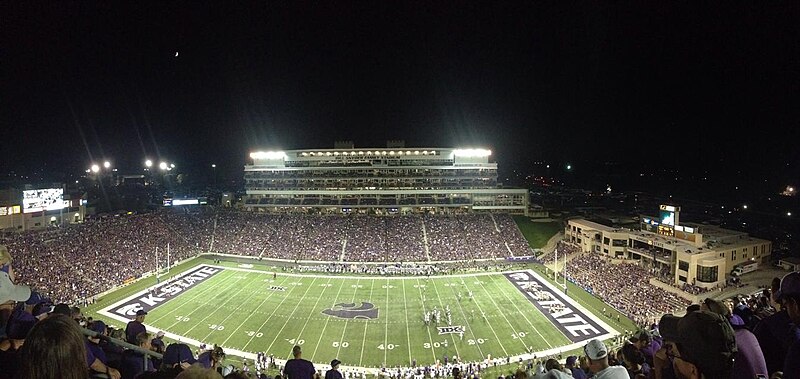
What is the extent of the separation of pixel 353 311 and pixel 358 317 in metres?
1.34

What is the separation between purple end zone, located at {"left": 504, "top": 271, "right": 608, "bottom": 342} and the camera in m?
27.5

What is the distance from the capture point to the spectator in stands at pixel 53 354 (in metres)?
2.24

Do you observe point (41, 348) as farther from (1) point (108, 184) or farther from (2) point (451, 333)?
(1) point (108, 184)

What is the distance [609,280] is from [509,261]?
12073 millimetres

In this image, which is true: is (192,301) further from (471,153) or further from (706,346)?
(471,153)

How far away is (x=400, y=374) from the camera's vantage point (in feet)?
72.6

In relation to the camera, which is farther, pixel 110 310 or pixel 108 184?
pixel 108 184

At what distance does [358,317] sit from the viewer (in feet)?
102

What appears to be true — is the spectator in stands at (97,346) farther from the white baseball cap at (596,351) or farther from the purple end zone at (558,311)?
the purple end zone at (558,311)

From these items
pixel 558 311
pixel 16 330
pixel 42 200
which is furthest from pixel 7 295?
pixel 42 200

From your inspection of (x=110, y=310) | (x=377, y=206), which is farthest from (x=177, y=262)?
→ (x=377, y=206)

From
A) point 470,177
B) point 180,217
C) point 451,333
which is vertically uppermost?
point 470,177

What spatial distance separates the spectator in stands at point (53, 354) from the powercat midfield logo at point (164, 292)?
107ft

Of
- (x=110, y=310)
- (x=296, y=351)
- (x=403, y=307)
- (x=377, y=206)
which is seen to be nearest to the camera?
(x=296, y=351)
